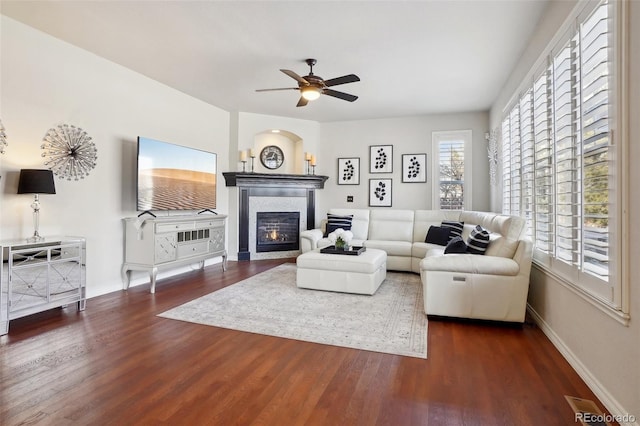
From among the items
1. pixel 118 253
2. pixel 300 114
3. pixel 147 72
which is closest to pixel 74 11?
pixel 147 72

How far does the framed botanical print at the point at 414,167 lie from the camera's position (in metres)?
6.56

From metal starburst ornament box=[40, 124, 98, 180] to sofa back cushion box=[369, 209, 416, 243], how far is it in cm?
434

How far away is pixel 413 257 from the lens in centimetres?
527

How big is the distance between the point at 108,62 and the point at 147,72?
46 cm

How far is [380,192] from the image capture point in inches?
270

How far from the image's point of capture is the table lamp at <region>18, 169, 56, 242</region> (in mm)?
3109

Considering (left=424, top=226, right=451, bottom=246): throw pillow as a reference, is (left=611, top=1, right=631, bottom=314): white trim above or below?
above

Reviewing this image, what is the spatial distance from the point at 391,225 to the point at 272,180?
2.45m

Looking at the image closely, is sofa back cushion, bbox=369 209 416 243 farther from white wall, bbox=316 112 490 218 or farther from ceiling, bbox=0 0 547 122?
ceiling, bbox=0 0 547 122

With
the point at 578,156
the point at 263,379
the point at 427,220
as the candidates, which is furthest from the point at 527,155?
the point at 263,379

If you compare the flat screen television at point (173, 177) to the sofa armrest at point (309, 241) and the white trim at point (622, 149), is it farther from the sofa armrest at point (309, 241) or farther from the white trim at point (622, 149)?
the white trim at point (622, 149)

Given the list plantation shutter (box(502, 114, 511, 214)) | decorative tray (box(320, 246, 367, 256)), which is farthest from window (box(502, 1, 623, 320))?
decorative tray (box(320, 246, 367, 256))

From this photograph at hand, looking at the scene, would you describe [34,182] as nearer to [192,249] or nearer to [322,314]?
[192,249]

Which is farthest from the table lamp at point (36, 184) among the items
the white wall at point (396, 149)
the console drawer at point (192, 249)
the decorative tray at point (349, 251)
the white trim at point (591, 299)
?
the white wall at point (396, 149)
